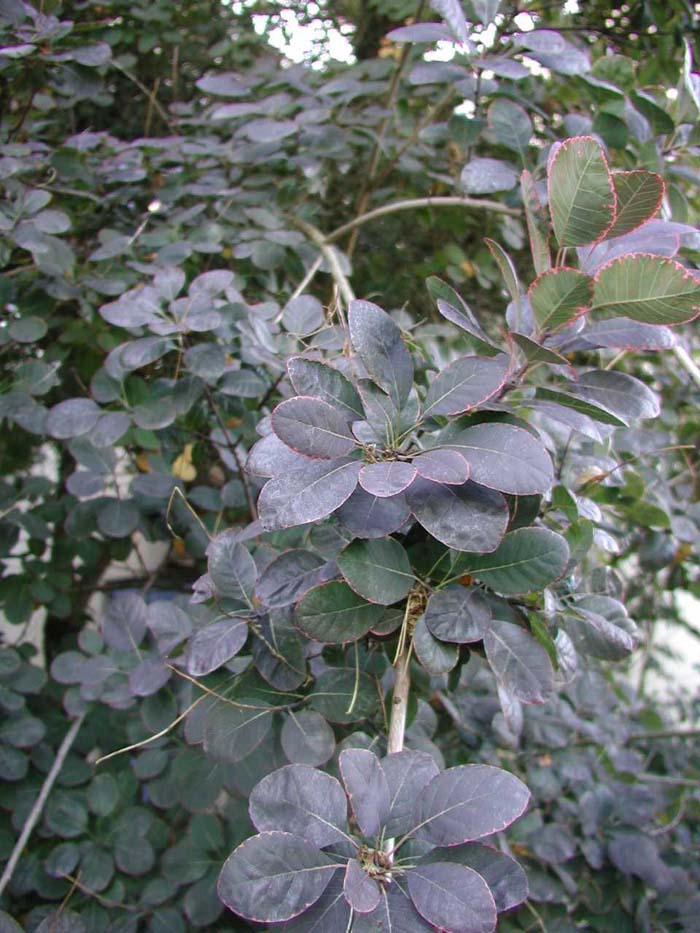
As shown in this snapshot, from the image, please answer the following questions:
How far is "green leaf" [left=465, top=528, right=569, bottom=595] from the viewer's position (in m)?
0.62

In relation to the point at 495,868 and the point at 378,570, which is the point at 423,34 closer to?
the point at 378,570

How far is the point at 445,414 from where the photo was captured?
2.01 ft

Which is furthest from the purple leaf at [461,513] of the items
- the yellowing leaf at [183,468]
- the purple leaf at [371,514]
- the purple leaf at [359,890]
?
the yellowing leaf at [183,468]

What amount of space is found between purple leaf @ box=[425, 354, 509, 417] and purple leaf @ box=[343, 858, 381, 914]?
0.35 m

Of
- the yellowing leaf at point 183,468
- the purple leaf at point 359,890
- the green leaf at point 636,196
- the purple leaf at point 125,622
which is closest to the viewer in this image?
the purple leaf at point 359,890

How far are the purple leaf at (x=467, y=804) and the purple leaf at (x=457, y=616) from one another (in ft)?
0.33

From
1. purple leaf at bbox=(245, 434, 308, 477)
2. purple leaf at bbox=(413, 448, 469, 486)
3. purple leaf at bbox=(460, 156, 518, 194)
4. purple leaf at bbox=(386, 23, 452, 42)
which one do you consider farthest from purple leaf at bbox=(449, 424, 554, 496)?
purple leaf at bbox=(386, 23, 452, 42)

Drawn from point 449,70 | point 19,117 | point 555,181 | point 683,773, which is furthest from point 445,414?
point 683,773

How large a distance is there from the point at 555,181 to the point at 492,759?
0.99 metres

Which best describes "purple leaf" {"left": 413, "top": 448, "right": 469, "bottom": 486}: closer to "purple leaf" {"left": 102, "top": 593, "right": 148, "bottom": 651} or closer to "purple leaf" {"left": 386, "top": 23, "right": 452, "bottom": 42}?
"purple leaf" {"left": 102, "top": 593, "right": 148, "bottom": 651}

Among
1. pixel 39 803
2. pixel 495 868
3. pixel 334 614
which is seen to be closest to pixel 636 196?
pixel 334 614

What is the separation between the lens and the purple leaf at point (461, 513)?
1.83 ft

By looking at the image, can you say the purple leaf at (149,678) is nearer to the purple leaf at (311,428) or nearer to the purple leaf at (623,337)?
the purple leaf at (311,428)

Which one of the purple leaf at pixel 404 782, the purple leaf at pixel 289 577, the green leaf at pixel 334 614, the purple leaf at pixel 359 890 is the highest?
the green leaf at pixel 334 614
